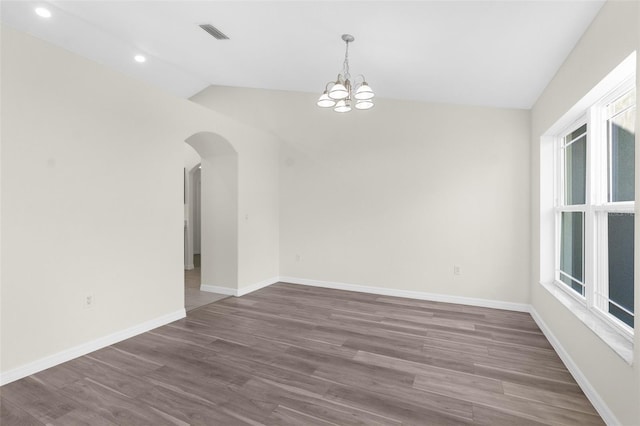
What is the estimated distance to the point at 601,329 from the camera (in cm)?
220

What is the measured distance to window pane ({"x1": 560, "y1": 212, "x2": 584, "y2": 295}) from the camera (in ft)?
9.67

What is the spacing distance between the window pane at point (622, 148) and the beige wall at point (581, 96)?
9.3 inches

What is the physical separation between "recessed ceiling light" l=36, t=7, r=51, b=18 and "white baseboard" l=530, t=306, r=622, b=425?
5.81 meters

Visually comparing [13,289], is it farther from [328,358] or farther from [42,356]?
[328,358]

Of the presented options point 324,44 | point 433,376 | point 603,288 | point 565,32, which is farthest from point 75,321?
point 565,32

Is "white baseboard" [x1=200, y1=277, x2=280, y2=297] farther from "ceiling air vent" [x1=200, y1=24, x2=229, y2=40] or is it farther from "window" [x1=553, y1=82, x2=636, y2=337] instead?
"window" [x1=553, y1=82, x2=636, y2=337]

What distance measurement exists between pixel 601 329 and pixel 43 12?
18.8 ft

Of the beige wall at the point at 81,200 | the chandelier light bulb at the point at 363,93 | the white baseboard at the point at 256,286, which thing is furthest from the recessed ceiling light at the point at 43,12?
the white baseboard at the point at 256,286

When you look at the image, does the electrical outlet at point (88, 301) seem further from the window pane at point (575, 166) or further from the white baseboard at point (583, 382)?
the window pane at point (575, 166)

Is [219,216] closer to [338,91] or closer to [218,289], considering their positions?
[218,289]

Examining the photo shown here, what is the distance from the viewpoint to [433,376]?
261cm

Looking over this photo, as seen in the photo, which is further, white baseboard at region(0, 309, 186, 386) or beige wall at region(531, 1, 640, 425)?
white baseboard at region(0, 309, 186, 386)

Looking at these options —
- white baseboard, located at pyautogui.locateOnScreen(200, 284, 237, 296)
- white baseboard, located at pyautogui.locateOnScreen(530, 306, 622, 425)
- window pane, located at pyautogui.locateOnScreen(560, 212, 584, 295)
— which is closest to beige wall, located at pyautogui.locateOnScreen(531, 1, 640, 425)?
white baseboard, located at pyautogui.locateOnScreen(530, 306, 622, 425)

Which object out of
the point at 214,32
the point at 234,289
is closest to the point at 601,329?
the point at 234,289
